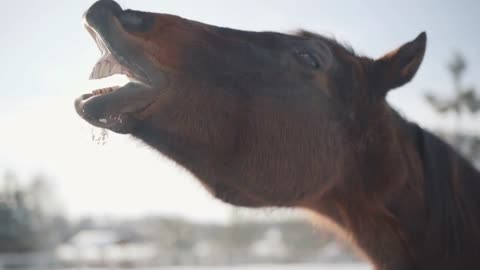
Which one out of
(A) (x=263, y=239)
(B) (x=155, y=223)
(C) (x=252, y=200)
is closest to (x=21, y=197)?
(C) (x=252, y=200)

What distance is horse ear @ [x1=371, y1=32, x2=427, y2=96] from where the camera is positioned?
2518 millimetres

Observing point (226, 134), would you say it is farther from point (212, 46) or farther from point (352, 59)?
point (352, 59)

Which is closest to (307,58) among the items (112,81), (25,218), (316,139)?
(316,139)

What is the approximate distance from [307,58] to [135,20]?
39.4 inches

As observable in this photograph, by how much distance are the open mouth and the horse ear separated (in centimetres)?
133

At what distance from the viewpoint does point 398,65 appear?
2.56 m

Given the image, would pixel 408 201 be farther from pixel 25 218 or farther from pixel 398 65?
pixel 25 218

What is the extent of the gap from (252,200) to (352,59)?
1.00m

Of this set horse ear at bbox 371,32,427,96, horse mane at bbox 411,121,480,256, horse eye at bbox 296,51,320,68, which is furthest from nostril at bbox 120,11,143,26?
horse mane at bbox 411,121,480,256

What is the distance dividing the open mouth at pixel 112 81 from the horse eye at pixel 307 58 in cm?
91

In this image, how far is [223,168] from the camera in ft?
7.73

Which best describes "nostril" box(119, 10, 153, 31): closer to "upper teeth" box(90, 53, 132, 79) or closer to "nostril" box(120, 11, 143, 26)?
"nostril" box(120, 11, 143, 26)

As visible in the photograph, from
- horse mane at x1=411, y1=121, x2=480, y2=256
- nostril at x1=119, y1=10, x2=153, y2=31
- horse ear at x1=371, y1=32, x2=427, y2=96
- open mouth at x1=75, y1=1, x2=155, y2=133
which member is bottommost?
horse mane at x1=411, y1=121, x2=480, y2=256

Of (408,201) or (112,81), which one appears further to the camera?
(408,201)
